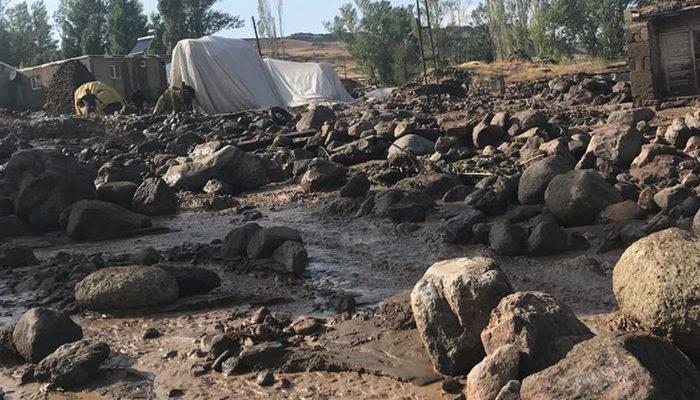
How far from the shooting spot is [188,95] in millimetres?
29844

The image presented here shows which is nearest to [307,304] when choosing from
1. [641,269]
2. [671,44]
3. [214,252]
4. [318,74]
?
[214,252]

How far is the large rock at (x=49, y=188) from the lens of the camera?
36.8ft

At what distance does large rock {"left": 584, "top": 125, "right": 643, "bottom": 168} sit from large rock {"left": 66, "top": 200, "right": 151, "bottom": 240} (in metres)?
6.23

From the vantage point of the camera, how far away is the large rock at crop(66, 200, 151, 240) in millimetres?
10375

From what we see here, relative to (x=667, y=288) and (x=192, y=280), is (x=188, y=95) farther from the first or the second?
(x=667, y=288)

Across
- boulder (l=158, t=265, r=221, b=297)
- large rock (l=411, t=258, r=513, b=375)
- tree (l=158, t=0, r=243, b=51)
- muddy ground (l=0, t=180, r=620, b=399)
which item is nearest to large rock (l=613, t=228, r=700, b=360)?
muddy ground (l=0, t=180, r=620, b=399)

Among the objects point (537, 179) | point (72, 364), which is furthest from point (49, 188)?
point (72, 364)

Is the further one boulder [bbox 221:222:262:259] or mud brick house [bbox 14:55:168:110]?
mud brick house [bbox 14:55:168:110]

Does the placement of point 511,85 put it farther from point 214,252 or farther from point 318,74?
point 214,252

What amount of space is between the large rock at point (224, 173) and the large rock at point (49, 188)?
4.87 ft

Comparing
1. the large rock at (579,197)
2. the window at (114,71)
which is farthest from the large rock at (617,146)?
the window at (114,71)

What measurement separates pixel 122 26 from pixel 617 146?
46.8 metres

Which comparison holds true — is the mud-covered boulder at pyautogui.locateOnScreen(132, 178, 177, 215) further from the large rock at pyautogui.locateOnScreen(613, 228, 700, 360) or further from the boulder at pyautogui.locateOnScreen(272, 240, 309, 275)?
the large rock at pyautogui.locateOnScreen(613, 228, 700, 360)

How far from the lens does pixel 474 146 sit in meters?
14.0
